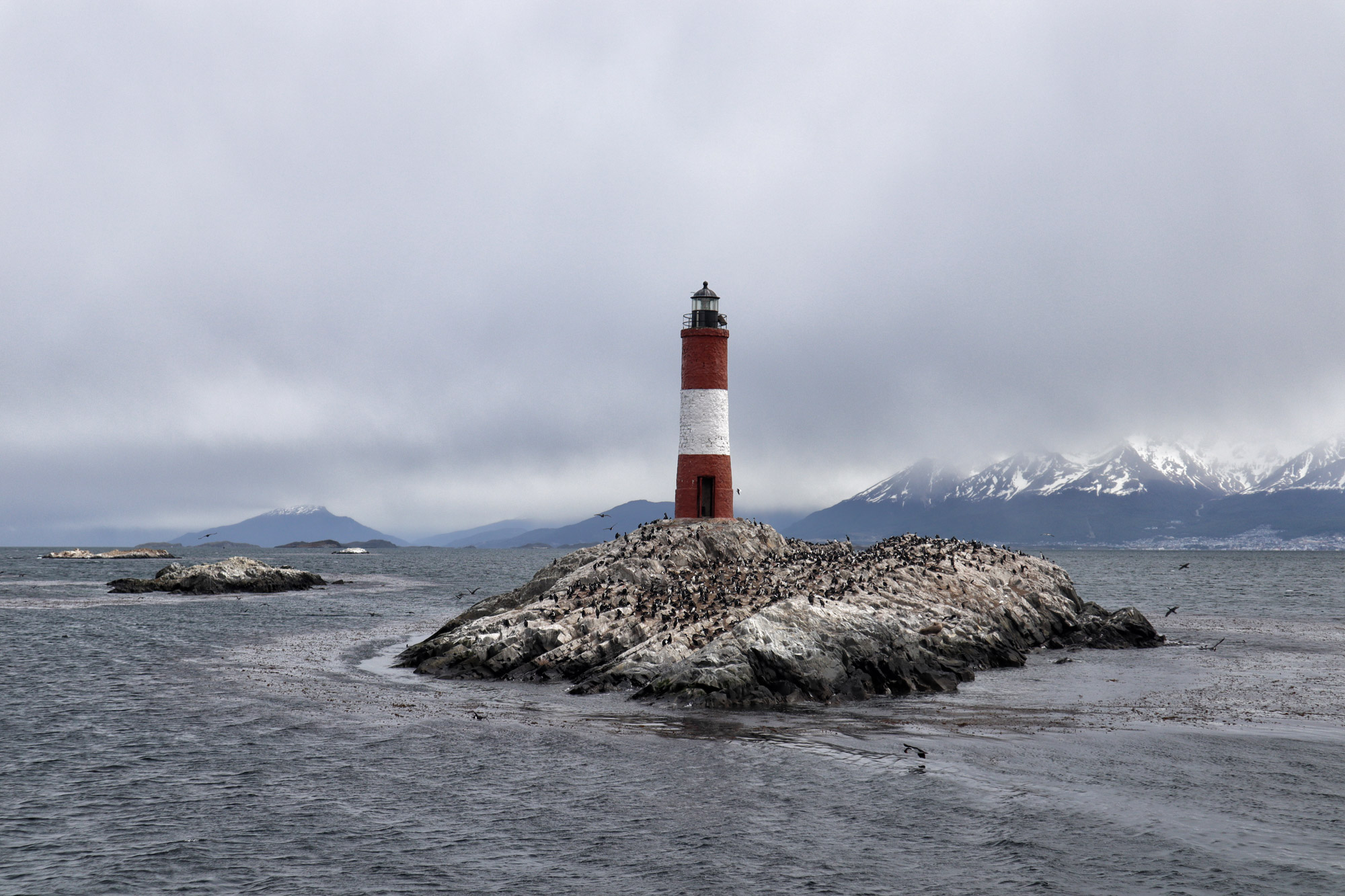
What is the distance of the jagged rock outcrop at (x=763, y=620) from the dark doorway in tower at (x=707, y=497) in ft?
4.48

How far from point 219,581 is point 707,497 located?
51.9 metres

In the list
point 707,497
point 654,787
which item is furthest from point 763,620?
point 707,497

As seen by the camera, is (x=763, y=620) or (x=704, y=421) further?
(x=704, y=421)

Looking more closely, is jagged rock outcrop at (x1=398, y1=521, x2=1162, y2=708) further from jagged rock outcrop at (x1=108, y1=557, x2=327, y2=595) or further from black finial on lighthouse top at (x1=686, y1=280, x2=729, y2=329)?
jagged rock outcrop at (x1=108, y1=557, x2=327, y2=595)

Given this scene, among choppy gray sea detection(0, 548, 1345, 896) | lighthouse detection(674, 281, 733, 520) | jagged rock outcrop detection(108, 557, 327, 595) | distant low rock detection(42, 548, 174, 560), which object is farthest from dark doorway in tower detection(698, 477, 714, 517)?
distant low rock detection(42, 548, 174, 560)

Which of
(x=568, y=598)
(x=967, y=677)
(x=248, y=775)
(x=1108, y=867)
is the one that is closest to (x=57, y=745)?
(x=248, y=775)

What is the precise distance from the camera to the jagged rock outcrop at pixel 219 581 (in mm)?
79938

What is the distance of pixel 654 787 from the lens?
18.7m

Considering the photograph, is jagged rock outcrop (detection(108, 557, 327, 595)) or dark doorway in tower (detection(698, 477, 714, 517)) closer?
dark doorway in tower (detection(698, 477, 714, 517))

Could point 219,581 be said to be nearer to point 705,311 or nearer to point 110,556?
point 705,311

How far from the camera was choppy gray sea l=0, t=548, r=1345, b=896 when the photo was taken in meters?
14.5

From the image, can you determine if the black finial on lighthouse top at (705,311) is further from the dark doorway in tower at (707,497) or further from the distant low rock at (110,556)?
the distant low rock at (110,556)

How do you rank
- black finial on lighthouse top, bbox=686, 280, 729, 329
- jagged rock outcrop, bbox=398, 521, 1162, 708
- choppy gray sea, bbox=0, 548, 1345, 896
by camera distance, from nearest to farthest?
choppy gray sea, bbox=0, 548, 1345, 896 < jagged rock outcrop, bbox=398, 521, 1162, 708 < black finial on lighthouse top, bbox=686, 280, 729, 329

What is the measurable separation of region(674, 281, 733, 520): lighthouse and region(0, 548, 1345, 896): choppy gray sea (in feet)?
56.2
